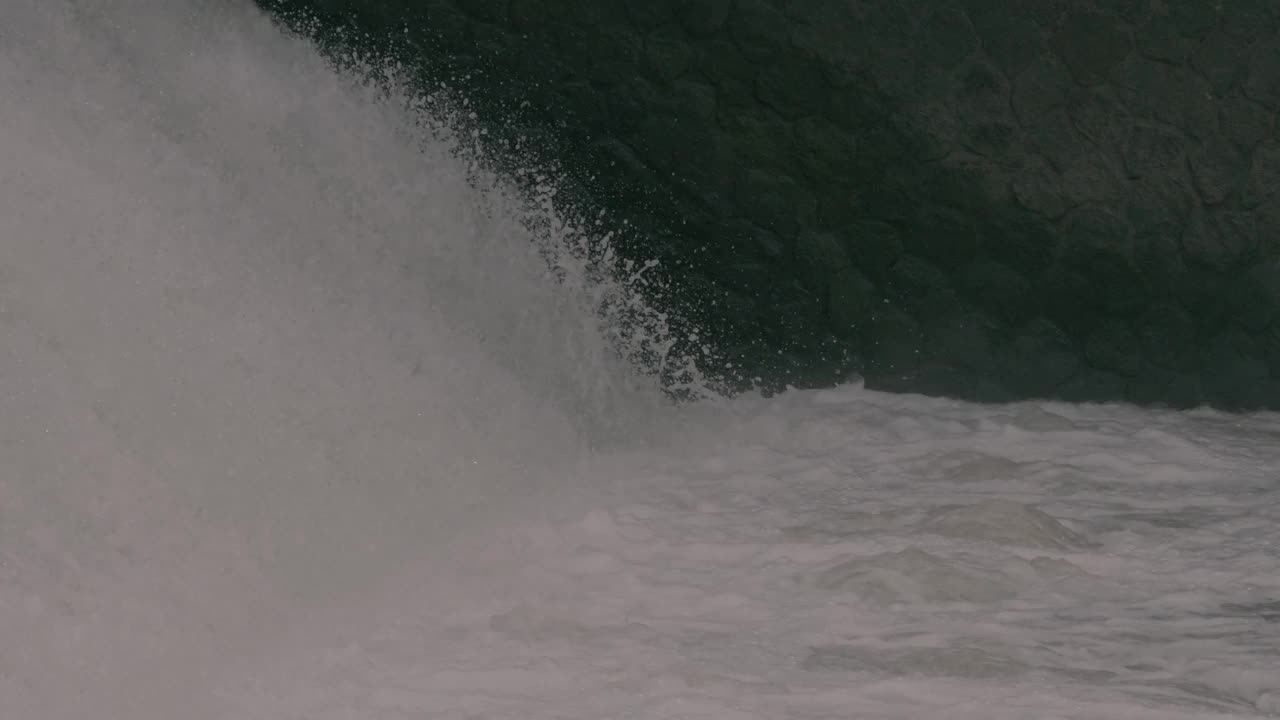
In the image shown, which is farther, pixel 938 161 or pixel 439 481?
pixel 938 161

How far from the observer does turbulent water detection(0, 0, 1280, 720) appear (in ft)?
5.91

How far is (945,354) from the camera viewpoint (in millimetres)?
3123

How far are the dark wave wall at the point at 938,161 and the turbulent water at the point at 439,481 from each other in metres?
0.13

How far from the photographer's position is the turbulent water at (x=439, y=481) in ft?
5.91

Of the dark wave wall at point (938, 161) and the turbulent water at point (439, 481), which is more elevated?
the dark wave wall at point (938, 161)

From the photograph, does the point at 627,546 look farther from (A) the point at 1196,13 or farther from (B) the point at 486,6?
(A) the point at 1196,13

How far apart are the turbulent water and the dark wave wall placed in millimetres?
130

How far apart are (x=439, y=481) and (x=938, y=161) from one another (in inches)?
49.4

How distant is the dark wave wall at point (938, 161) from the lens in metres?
2.98

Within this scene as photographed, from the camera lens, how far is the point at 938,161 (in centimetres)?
304

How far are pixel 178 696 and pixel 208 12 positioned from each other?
1.64m

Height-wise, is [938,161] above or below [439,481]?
above

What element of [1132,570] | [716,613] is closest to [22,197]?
[716,613]

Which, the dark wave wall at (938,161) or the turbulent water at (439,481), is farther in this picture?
the dark wave wall at (938,161)
